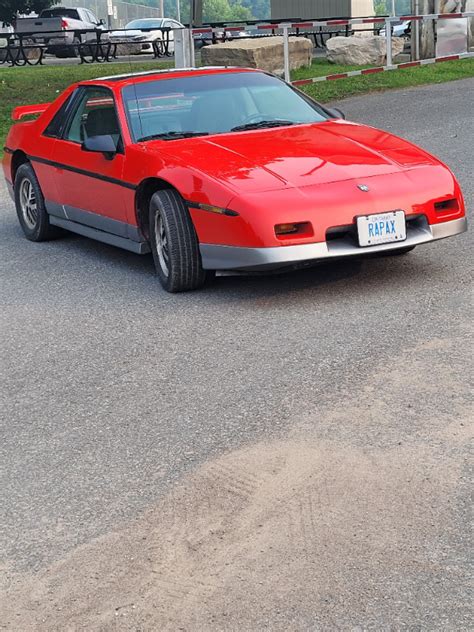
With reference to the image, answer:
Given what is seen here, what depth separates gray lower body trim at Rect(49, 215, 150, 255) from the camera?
25.9 ft

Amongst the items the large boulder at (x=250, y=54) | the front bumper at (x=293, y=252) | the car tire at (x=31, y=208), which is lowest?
the large boulder at (x=250, y=54)

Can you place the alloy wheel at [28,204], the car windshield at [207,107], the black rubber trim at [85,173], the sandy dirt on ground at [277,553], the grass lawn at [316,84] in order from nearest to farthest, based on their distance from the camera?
the sandy dirt on ground at [277,553], the black rubber trim at [85,173], the car windshield at [207,107], the alloy wheel at [28,204], the grass lawn at [316,84]

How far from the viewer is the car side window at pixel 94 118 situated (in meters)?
8.38

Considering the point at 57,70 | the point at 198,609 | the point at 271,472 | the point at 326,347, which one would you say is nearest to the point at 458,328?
the point at 326,347

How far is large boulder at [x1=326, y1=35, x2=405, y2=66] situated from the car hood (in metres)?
18.6

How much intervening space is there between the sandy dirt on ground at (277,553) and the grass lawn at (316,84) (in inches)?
541

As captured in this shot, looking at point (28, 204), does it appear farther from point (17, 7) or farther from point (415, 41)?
point (17, 7)

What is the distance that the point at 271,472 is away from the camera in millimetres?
4426

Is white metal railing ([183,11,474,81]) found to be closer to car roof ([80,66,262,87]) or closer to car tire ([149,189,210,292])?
car roof ([80,66,262,87])

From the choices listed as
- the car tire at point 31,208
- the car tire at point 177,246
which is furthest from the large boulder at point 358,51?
the car tire at point 177,246

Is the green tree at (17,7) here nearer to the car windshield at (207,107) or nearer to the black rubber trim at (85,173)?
the black rubber trim at (85,173)

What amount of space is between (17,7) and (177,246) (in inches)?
1922

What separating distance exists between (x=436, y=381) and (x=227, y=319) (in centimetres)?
172

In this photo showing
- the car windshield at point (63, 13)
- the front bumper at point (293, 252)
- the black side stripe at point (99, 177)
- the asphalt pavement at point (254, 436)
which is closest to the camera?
the asphalt pavement at point (254, 436)
